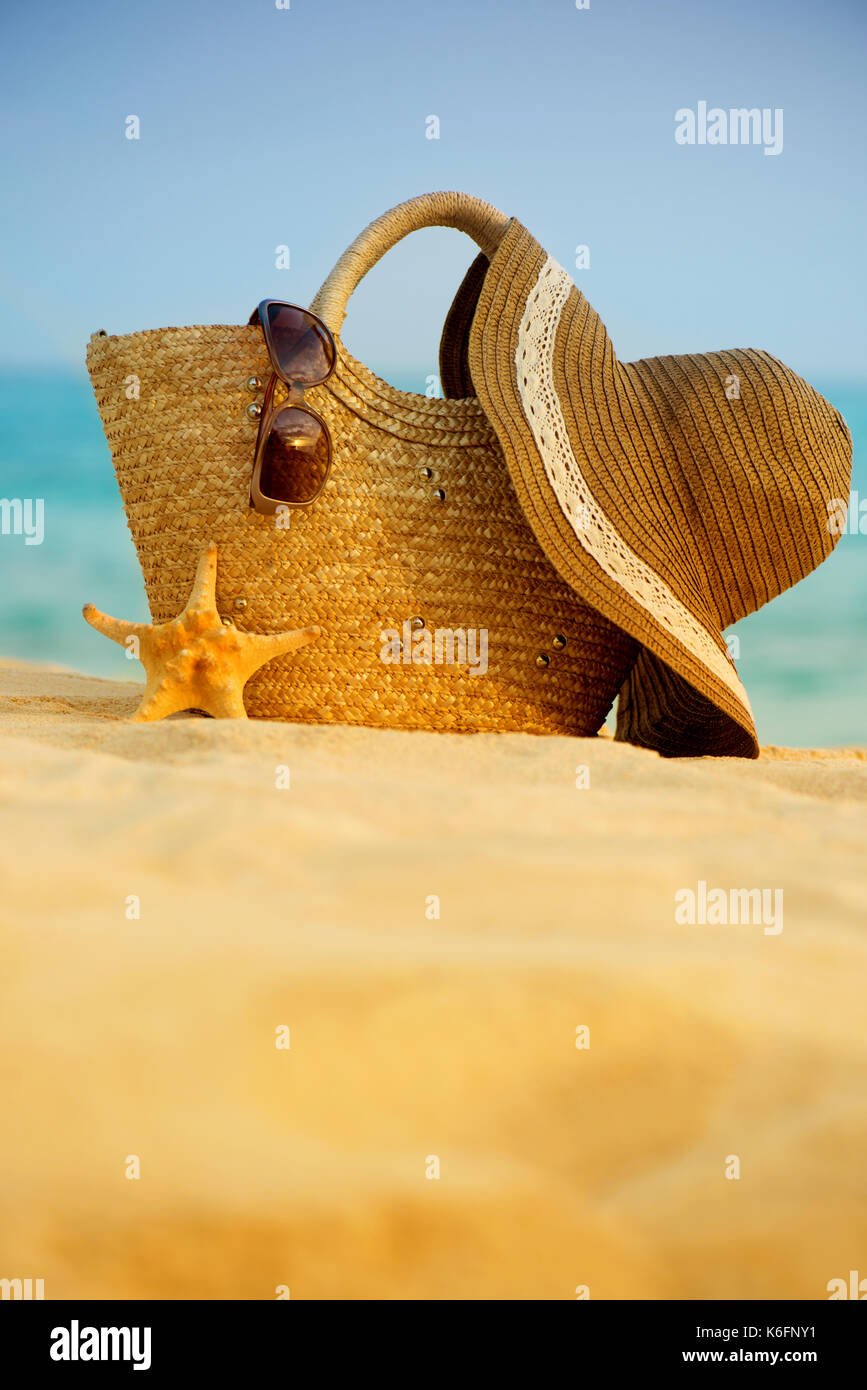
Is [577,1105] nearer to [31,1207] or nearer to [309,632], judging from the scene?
[31,1207]

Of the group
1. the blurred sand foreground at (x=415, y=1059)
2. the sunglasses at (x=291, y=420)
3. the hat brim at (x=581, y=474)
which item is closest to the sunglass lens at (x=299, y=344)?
the sunglasses at (x=291, y=420)

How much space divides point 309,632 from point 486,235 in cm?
87

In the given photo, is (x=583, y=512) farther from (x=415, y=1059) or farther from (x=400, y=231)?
(x=415, y=1059)

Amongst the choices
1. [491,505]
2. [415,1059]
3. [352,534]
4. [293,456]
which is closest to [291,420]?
Answer: [293,456]

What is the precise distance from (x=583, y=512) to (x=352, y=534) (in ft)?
1.29

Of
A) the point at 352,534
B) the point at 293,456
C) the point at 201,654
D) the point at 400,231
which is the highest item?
the point at 400,231

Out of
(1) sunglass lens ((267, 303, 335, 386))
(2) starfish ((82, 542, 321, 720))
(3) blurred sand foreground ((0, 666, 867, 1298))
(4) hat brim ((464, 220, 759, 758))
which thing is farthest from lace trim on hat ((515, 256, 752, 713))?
(3) blurred sand foreground ((0, 666, 867, 1298))

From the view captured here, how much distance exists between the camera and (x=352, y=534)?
5.75 ft

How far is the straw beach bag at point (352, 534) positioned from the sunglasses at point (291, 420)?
0.12 ft
